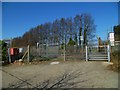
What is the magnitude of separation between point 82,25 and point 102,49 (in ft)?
82.8

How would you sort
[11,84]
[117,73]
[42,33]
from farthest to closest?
[42,33], [117,73], [11,84]

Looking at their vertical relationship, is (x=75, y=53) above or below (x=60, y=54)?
above

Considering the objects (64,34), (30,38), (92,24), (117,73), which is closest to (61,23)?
(64,34)

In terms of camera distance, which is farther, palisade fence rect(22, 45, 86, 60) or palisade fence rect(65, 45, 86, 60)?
palisade fence rect(22, 45, 86, 60)

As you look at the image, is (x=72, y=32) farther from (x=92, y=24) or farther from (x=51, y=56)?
(x=51, y=56)

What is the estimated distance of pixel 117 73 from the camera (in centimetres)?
1157

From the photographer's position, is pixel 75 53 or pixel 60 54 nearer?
pixel 75 53

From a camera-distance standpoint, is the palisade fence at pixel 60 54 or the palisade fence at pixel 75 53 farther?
the palisade fence at pixel 60 54

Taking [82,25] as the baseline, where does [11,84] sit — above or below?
below

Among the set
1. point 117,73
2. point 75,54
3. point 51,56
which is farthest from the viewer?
point 51,56

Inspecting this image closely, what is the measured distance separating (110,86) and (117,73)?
3124mm

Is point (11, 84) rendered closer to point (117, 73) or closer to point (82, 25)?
point (117, 73)

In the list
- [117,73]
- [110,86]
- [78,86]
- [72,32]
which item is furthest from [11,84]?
[72,32]

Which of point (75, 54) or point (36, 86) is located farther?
point (75, 54)
